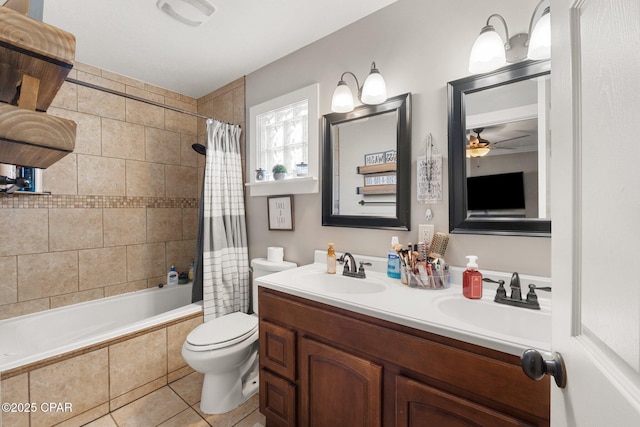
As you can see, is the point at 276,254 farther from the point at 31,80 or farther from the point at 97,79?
the point at 97,79

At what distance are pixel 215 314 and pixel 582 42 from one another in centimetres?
241

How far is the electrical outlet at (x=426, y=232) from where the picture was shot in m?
1.46

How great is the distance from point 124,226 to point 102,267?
1.24 feet

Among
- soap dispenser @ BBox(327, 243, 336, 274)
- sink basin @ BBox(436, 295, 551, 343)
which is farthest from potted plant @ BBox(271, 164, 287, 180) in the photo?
sink basin @ BBox(436, 295, 551, 343)

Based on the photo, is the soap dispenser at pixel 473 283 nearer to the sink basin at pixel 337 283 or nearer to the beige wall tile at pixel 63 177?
the sink basin at pixel 337 283

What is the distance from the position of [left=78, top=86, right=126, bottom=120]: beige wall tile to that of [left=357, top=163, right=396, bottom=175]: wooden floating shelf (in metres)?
2.22

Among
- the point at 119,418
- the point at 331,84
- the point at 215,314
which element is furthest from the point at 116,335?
the point at 331,84

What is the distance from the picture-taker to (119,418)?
1.68 metres

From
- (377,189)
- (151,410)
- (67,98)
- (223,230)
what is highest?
(67,98)

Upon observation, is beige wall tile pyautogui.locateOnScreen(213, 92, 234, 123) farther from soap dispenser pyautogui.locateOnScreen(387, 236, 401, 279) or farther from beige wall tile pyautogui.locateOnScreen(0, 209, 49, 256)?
soap dispenser pyautogui.locateOnScreen(387, 236, 401, 279)

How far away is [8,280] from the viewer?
1976mm

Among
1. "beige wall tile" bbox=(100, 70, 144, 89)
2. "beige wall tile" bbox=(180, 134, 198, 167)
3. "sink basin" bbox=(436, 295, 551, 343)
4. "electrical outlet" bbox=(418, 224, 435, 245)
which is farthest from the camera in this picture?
"beige wall tile" bbox=(180, 134, 198, 167)

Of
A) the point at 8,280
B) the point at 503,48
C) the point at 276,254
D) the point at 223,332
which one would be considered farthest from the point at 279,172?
the point at 8,280

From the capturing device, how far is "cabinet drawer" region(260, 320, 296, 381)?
1.35 meters
